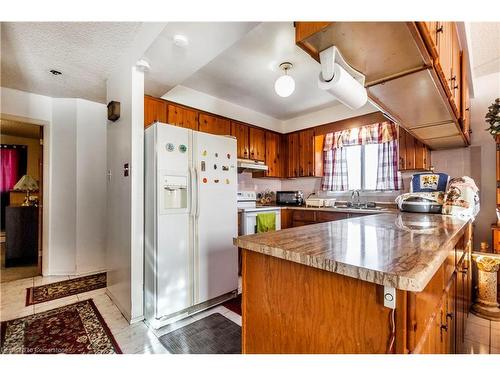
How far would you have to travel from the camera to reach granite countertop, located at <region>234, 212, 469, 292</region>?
24.1 inches

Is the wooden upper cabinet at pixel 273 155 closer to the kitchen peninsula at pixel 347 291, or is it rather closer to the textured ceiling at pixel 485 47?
the textured ceiling at pixel 485 47

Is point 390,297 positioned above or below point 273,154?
below

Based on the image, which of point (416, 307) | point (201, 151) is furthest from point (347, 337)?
point (201, 151)

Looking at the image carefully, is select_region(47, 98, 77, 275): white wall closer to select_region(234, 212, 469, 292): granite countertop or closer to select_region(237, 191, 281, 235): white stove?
select_region(237, 191, 281, 235): white stove

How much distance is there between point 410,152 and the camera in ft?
Answer: 9.78

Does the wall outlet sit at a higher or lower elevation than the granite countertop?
lower

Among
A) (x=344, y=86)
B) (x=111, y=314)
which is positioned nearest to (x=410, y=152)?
(x=344, y=86)

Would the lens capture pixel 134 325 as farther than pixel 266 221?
No

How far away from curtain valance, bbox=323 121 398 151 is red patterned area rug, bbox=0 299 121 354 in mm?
3665

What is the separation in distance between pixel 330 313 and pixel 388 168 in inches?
125

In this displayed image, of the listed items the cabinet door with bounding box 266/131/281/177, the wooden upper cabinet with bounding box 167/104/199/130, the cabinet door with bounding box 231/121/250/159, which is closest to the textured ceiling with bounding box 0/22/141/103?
the wooden upper cabinet with bounding box 167/104/199/130

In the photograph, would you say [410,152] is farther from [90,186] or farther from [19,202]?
[19,202]

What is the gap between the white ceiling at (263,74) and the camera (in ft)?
6.98
